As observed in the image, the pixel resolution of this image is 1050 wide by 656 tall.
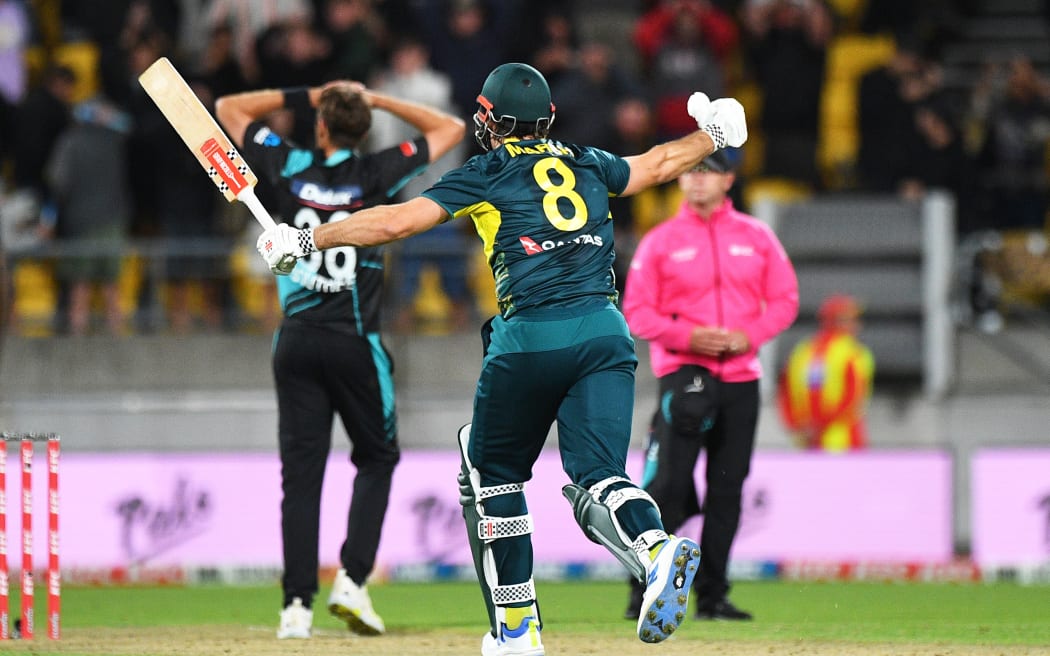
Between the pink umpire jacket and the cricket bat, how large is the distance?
2.45 m

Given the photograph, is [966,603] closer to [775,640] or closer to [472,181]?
[775,640]

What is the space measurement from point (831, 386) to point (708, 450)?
5520mm

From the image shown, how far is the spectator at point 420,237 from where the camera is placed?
1541 cm

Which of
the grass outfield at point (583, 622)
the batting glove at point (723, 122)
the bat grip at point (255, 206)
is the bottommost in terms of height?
the grass outfield at point (583, 622)

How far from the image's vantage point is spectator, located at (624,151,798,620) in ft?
30.4

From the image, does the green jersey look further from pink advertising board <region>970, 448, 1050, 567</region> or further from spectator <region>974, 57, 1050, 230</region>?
spectator <region>974, 57, 1050, 230</region>

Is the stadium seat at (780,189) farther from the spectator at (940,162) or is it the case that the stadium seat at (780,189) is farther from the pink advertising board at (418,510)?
the pink advertising board at (418,510)

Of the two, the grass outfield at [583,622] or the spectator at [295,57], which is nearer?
the grass outfield at [583,622]

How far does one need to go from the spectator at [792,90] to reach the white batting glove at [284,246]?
10.4 meters

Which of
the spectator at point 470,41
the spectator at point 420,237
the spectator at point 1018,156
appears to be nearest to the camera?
the spectator at point 420,237

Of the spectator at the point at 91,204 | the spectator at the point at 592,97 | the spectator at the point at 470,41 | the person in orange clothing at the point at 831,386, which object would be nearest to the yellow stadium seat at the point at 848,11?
the spectator at the point at 592,97

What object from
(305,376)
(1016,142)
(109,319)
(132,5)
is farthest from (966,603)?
(132,5)

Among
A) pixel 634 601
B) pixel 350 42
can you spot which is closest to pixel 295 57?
pixel 350 42

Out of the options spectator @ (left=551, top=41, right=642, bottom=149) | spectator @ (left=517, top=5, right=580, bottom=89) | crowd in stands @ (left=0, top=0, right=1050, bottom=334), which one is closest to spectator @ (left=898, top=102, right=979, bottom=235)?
crowd in stands @ (left=0, top=0, right=1050, bottom=334)
